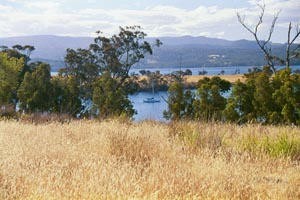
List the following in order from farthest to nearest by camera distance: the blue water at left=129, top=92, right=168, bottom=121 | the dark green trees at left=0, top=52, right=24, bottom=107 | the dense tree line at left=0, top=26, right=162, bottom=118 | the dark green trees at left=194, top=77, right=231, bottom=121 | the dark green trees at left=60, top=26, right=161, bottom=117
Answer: the dark green trees at left=60, top=26, right=161, bottom=117 < the dark green trees at left=0, top=52, right=24, bottom=107 < the dense tree line at left=0, top=26, right=162, bottom=118 < the dark green trees at left=194, top=77, right=231, bottom=121 < the blue water at left=129, top=92, right=168, bottom=121

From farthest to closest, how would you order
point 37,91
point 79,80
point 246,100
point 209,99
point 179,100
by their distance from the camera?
point 79,80, point 37,91, point 179,100, point 209,99, point 246,100

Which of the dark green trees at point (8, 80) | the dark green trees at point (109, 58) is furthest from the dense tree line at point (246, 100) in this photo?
the dark green trees at point (109, 58)

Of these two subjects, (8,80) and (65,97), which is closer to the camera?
(65,97)

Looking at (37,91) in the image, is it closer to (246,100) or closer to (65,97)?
(65,97)

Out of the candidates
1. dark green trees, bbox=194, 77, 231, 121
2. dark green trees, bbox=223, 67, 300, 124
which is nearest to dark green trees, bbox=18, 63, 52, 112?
dark green trees, bbox=194, 77, 231, 121

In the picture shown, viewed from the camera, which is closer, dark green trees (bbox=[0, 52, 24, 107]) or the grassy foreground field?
the grassy foreground field

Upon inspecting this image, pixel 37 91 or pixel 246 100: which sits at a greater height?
pixel 246 100

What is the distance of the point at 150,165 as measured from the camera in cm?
698

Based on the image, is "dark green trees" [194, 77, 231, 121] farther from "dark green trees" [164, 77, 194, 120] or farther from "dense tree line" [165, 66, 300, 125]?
"dark green trees" [164, 77, 194, 120]

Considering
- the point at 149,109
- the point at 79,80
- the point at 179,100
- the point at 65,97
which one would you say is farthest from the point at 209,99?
the point at 79,80

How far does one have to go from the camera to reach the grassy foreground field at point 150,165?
5.52 meters

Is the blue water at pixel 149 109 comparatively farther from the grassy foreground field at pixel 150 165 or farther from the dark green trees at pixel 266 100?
the grassy foreground field at pixel 150 165

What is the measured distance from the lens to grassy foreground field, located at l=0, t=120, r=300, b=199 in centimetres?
552

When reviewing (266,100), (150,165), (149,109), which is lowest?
(149,109)
